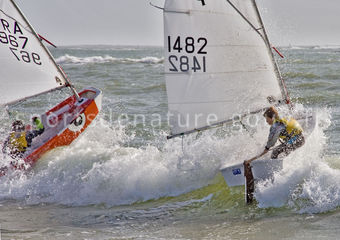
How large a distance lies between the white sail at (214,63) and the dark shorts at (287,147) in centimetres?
99

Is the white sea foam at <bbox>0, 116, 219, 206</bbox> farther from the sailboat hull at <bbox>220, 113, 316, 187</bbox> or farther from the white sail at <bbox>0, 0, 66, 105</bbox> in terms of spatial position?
the white sail at <bbox>0, 0, 66, 105</bbox>

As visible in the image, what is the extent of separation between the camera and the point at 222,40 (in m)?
8.70

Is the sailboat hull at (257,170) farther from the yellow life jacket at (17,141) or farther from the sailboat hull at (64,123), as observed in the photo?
the yellow life jacket at (17,141)

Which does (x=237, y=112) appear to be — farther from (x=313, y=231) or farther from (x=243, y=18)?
(x=313, y=231)

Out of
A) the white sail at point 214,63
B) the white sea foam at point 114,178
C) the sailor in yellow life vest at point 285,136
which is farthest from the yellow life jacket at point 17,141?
the sailor in yellow life vest at point 285,136

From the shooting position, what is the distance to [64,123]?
1269 centimetres

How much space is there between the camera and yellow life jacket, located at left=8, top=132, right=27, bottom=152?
38.1 feet

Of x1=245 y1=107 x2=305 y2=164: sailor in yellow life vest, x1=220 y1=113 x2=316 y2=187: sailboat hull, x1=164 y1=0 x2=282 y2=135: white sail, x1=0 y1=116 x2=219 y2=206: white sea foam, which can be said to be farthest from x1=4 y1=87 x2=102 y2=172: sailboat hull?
x1=245 y1=107 x2=305 y2=164: sailor in yellow life vest

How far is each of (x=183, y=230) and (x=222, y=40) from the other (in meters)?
3.15

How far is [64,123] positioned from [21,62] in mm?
1912

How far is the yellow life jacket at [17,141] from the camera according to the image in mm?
11617

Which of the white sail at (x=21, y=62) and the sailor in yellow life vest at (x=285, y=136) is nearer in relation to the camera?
the sailor in yellow life vest at (x=285, y=136)

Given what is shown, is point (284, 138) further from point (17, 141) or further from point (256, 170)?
point (17, 141)

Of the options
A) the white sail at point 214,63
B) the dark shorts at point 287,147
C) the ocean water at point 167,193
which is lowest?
the ocean water at point 167,193
